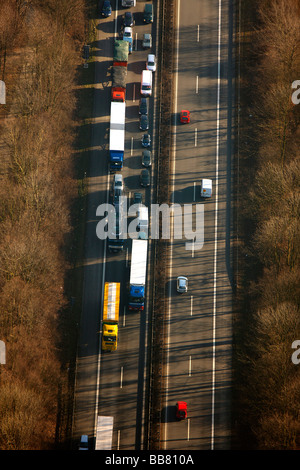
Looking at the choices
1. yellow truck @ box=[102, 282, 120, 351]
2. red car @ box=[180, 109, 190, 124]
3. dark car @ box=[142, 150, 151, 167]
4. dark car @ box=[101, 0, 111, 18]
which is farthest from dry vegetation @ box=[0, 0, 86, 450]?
red car @ box=[180, 109, 190, 124]

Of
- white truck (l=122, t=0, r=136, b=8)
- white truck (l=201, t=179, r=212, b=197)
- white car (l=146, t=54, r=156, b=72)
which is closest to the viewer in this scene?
white truck (l=201, t=179, r=212, b=197)

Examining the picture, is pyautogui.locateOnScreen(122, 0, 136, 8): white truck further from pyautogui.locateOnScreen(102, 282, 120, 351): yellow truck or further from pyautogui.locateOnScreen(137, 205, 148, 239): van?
pyautogui.locateOnScreen(102, 282, 120, 351): yellow truck

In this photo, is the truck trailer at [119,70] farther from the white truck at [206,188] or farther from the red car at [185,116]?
the white truck at [206,188]

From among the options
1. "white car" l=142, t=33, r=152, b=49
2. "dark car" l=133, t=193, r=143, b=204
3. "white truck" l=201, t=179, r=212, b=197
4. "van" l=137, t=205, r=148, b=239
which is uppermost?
"white car" l=142, t=33, r=152, b=49

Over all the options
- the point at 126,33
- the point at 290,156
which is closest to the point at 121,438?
the point at 290,156

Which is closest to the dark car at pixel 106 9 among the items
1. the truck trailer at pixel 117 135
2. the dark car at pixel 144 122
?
the truck trailer at pixel 117 135

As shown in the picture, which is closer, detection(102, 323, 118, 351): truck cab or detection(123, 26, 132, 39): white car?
detection(102, 323, 118, 351): truck cab

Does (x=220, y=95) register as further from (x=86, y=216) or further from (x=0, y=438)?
(x=0, y=438)
